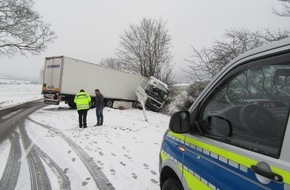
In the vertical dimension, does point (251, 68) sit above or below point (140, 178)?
above

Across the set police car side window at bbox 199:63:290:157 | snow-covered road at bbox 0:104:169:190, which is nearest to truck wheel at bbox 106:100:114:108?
snow-covered road at bbox 0:104:169:190

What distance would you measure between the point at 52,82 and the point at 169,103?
1495 centimetres

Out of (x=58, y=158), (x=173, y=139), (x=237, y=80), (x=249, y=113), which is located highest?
(x=237, y=80)

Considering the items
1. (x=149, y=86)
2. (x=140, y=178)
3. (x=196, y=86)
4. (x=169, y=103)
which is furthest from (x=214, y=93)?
(x=169, y=103)

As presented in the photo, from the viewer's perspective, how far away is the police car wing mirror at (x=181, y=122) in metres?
2.85

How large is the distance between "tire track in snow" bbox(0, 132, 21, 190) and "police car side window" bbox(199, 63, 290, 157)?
452 cm

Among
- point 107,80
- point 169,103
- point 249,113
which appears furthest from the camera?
point 169,103

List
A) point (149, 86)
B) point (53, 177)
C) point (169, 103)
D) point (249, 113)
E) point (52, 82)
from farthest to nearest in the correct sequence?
point (169, 103), point (149, 86), point (52, 82), point (53, 177), point (249, 113)

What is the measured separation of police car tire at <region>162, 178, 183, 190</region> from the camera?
3190 mm

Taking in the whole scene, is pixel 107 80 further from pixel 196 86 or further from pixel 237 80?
pixel 237 80

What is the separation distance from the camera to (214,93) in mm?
2854

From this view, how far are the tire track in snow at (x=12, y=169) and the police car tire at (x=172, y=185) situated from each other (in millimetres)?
3538

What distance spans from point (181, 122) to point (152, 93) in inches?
1123

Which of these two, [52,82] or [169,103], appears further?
[169,103]
